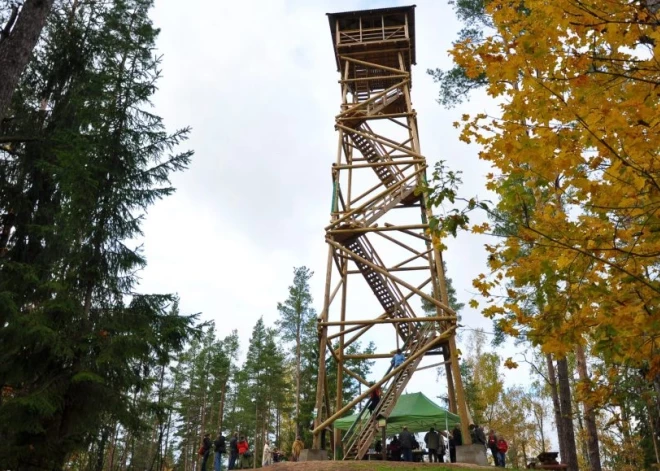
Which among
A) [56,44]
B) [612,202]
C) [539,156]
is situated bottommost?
[612,202]

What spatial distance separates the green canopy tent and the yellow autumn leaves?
383 inches

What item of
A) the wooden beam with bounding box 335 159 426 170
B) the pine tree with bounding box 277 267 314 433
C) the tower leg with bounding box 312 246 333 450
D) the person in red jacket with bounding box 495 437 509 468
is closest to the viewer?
the tower leg with bounding box 312 246 333 450

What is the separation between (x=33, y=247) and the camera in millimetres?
12258

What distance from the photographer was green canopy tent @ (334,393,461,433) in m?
13.3

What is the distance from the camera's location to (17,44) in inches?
281

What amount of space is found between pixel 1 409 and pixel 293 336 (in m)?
28.8

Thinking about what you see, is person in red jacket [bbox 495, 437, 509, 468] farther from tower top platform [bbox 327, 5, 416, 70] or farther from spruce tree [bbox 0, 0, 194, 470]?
tower top platform [bbox 327, 5, 416, 70]

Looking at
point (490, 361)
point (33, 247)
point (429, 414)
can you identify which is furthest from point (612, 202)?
point (490, 361)

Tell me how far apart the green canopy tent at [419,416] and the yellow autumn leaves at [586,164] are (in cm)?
973

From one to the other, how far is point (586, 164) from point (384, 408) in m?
8.72

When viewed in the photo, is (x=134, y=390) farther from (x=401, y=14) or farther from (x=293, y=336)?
(x=293, y=336)

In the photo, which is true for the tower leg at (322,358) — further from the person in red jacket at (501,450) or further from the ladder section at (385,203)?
the person in red jacket at (501,450)

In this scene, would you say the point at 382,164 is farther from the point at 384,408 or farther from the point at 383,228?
the point at 384,408

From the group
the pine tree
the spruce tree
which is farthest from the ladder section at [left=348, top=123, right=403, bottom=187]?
the pine tree
